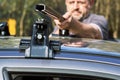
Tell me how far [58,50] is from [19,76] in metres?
0.24

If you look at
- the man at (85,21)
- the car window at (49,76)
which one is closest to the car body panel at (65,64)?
the car window at (49,76)

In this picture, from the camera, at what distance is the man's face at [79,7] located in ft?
14.8

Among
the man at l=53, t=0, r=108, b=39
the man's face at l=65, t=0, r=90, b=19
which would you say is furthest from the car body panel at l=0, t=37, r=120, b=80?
the man's face at l=65, t=0, r=90, b=19

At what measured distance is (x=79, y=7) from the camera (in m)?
4.55

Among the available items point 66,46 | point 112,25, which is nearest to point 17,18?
point 112,25

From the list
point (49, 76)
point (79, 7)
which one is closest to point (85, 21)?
point (79, 7)

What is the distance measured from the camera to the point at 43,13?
2.52 m

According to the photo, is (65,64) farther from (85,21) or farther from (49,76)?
(85,21)

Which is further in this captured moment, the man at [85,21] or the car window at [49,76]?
the man at [85,21]

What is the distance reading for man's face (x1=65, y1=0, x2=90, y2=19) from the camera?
4.50m

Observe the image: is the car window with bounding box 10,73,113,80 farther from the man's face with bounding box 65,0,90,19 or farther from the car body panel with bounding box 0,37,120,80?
A: the man's face with bounding box 65,0,90,19

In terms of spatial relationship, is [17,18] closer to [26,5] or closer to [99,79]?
[26,5]

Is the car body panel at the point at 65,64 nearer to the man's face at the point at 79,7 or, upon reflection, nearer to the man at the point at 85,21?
the man at the point at 85,21

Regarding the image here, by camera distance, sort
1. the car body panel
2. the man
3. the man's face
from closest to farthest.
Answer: the car body panel → the man → the man's face
